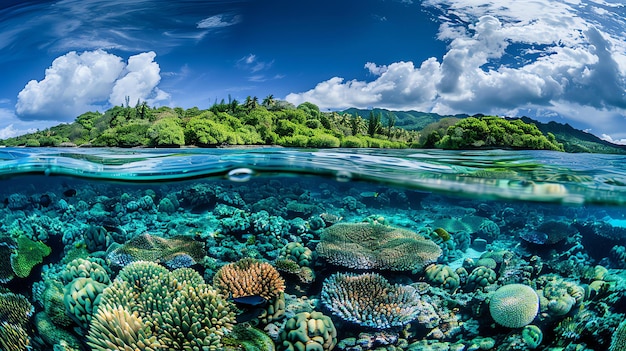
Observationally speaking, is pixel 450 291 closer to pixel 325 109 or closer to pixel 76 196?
pixel 325 109

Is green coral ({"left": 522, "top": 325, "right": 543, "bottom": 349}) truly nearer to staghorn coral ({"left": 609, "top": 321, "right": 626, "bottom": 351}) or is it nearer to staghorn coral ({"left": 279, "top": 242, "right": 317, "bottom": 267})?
staghorn coral ({"left": 609, "top": 321, "right": 626, "bottom": 351})

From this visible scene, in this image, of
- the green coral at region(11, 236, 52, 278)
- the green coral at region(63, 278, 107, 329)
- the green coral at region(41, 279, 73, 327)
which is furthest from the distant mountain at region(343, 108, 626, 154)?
the green coral at region(11, 236, 52, 278)

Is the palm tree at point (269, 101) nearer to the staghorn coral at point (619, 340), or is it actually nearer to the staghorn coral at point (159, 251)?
the staghorn coral at point (159, 251)

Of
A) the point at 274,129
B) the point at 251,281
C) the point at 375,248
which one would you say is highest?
the point at 274,129

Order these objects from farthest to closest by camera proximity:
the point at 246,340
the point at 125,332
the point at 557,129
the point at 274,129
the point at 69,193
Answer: the point at 69,193
the point at 274,129
the point at 557,129
the point at 246,340
the point at 125,332

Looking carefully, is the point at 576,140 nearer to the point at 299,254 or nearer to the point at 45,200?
the point at 299,254

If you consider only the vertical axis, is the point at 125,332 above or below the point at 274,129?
below

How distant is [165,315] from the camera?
458cm

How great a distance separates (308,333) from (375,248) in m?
1.55

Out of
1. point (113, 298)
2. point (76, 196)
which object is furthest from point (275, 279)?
point (76, 196)

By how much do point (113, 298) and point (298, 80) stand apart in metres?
3.71

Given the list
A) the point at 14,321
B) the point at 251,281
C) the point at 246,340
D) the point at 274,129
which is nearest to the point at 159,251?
the point at 251,281

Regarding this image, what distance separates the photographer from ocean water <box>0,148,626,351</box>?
490cm

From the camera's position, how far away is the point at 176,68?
567cm
